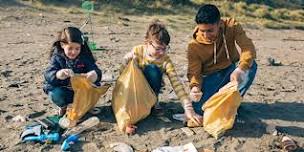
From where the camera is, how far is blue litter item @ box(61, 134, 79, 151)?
168 inches

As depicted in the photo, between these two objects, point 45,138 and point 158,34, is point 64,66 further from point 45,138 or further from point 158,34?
point 158,34

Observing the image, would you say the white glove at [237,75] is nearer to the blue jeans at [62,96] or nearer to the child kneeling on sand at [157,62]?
the child kneeling on sand at [157,62]

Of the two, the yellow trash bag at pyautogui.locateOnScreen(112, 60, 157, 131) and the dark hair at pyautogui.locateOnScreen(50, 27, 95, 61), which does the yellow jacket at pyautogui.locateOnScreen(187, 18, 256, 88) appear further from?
the dark hair at pyautogui.locateOnScreen(50, 27, 95, 61)

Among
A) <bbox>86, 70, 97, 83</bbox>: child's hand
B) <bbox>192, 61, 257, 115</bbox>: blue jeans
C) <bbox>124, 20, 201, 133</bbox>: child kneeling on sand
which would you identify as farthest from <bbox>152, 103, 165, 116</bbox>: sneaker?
<bbox>86, 70, 97, 83</bbox>: child's hand

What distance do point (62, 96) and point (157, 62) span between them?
0.95 meters

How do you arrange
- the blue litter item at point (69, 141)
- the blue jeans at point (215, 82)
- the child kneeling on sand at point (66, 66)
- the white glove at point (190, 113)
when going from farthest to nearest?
the blue jeans at point (215, 82) → the white glove at point (190, 113) → the child kneeling on sand at point (66, 66) → the blue litter item at point (69, 141)

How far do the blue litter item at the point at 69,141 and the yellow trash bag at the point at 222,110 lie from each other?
1172 millimetres

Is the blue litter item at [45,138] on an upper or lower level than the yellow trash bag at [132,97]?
lower

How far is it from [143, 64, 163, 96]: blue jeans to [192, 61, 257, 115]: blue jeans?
1.39ft

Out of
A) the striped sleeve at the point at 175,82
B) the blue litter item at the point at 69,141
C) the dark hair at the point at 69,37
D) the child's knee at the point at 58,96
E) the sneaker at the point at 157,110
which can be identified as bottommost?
the blue litter item at the point at 69,141

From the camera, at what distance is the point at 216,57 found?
506cm

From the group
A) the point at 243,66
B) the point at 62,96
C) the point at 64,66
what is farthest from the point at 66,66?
the point at 243,66

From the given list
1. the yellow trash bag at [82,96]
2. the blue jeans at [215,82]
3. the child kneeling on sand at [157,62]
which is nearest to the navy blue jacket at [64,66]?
the yellow trash bag at [82,96]

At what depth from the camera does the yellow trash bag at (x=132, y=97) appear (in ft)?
15.4
